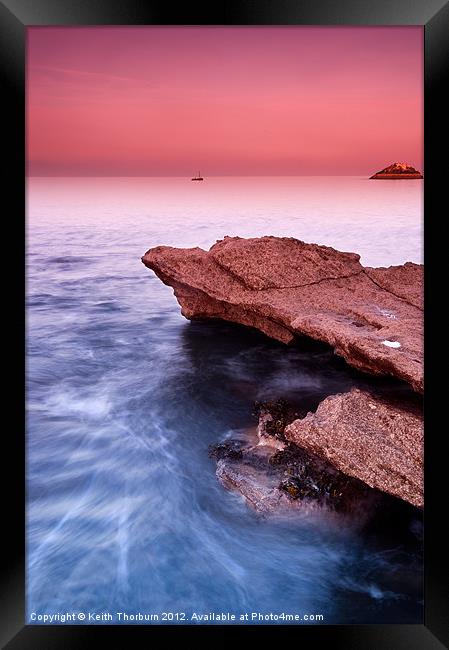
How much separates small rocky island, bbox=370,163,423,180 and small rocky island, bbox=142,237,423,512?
0.91m

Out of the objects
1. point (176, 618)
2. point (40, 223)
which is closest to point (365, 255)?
point (40, 223)

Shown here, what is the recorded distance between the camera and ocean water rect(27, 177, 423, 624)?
4.37 meters

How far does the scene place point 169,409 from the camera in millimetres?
6039

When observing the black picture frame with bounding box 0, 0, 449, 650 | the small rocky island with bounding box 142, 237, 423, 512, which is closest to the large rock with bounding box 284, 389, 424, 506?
the small rocky island with bounding box 142, 237, 423, 512

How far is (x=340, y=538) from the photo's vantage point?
462 cm

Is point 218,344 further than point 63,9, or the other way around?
point 218,344

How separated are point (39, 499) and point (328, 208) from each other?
13.6 ft

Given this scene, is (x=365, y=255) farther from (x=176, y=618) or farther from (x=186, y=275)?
(x=176, y=618)

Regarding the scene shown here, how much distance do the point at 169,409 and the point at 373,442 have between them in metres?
2.46

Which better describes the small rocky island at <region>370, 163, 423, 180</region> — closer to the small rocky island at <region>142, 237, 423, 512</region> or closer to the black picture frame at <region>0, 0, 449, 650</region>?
the black picture frame at <region>0, 0, 449, 650</region>
